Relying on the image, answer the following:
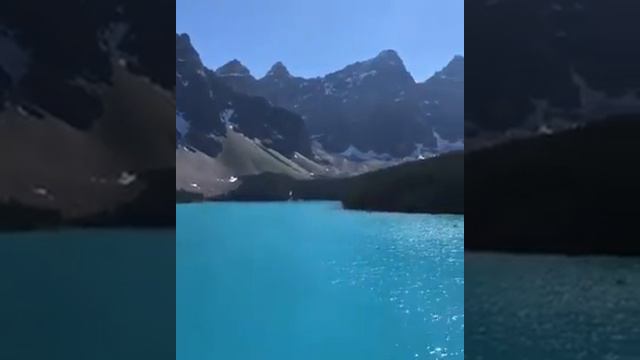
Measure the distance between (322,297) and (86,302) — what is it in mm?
14741

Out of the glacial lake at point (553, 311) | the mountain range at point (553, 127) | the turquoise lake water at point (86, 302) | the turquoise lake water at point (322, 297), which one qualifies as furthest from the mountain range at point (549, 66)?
the turquoise lake water at point (86, 302)

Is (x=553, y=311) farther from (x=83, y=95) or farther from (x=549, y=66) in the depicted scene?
(x=83, y=95)

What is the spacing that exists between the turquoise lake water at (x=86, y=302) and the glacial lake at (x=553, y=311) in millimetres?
13418

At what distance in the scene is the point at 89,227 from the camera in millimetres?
102500

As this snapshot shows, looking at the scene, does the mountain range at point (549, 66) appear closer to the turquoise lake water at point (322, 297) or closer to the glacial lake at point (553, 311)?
the turquoise lake water at point (322, 297)

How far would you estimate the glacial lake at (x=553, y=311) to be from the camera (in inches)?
1145

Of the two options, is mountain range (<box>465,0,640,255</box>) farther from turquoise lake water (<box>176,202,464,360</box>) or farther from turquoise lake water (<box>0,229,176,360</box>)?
turquoise lake water (<box>0,229,176,360</box>)

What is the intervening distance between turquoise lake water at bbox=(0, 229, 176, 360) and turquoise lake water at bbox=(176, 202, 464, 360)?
166 cm

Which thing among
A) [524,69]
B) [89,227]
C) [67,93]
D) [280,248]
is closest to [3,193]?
[89,227]

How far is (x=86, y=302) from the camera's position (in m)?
38.7

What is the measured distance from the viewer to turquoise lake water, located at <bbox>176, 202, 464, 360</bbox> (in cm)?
3105

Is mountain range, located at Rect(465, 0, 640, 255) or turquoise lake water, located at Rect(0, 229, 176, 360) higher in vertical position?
mountain range, located at Rect(465, 0, 640, 255)

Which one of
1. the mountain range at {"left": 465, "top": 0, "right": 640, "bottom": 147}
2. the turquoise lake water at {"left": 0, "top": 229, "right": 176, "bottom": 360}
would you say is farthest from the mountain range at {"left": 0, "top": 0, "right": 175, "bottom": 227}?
the mountain range at {"left": 465, "top": 0, "right": 640, "bottom": 147}

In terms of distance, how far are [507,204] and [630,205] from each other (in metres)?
12.7
